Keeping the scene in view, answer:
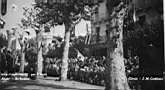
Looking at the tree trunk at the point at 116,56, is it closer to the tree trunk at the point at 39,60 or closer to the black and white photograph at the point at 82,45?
the black and white photograph at the point at 82,45

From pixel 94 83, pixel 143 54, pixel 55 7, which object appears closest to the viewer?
pixel 143 54

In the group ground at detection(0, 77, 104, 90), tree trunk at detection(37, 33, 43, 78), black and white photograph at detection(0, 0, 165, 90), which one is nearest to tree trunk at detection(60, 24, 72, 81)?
black and white photograph at detection(0, 0, 165, 90)

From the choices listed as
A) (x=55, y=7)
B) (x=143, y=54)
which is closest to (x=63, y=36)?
(x=55, y=7)

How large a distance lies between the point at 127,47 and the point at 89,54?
663 mm

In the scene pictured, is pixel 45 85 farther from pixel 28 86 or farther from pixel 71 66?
pixel 71 66

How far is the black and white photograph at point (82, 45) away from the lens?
3752 mm

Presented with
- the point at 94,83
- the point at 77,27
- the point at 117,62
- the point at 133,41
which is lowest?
the point at 94,83

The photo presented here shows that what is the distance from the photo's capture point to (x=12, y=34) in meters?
4.48

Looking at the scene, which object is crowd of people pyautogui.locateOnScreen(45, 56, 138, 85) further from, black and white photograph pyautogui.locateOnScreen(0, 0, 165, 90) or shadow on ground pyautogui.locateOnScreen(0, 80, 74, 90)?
shadow on ground pyautogui.locateOnScreen(0, 80, 74, 90)

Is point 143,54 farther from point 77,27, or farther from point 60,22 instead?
point 60,22

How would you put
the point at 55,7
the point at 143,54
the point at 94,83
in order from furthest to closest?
1. the point at 55,7
2. the point at 94,83
3. the point at 143,54

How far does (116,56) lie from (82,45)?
2.27 ft

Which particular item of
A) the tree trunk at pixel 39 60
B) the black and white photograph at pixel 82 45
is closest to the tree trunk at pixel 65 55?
the black and white photograph at pixel 82 45

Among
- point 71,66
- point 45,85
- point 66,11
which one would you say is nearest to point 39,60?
point 45,85
